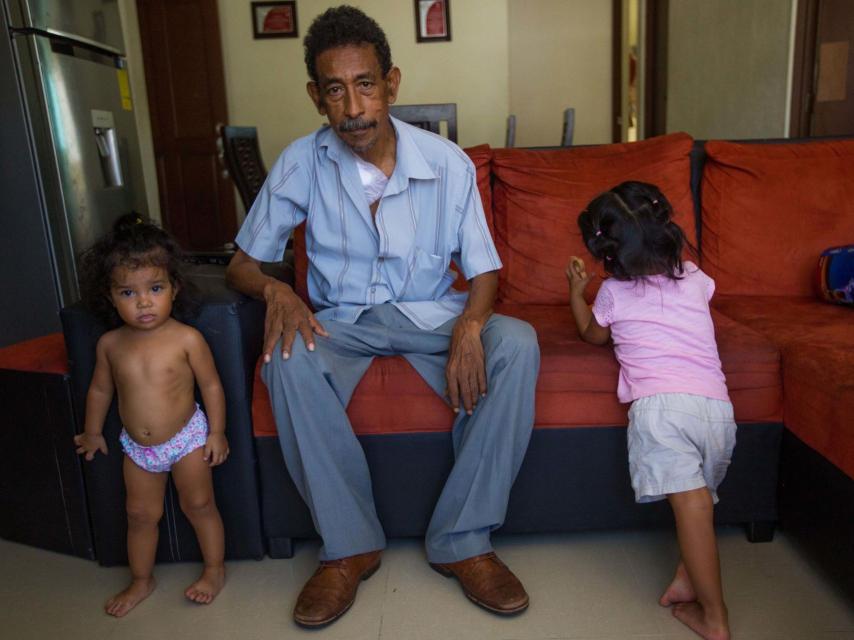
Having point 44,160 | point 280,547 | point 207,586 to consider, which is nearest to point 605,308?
point 280,547

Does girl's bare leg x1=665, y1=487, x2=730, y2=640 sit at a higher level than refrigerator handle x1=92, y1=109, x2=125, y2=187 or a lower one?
lower

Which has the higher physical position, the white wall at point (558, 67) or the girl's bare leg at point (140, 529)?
the white wall at point (558, 67)

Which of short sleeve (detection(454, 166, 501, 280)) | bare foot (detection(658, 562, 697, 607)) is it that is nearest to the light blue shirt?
short sleeve (detection(454, 166, 501, 280))

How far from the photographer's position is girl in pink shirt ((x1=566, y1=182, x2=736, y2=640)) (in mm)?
1304

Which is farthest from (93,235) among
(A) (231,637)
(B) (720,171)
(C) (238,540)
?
(B) (720,171)

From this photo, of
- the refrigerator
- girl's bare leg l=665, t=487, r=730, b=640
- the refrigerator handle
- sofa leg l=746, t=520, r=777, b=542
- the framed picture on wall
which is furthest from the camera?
the framed picture on wall

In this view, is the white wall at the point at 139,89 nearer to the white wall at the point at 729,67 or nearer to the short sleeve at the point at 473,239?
the white wall at the point at 729,67

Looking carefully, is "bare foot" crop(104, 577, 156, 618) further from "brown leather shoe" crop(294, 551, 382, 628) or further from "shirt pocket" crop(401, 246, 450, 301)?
"shirt pocket" crop(401, 246, 450, 301)

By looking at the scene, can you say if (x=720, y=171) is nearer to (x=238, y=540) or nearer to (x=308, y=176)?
(x=308, y=176)

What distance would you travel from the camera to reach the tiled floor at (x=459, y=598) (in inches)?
53.9

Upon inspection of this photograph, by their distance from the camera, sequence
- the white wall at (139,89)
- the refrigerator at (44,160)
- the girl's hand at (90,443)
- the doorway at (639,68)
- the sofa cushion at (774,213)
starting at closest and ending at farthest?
1. the girl's hand at (90,443)
2. the sofa cushion at (774,213)
3. the refrigerator at (44,160)
4. the doorway at (639,68)
5. the white wall at (139,89)

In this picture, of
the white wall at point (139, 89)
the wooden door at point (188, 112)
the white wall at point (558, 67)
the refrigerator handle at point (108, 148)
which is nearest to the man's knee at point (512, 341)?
the refrigerator handle at point (108, 148)

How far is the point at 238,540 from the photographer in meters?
1.61

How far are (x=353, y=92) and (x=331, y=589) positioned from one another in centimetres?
103
